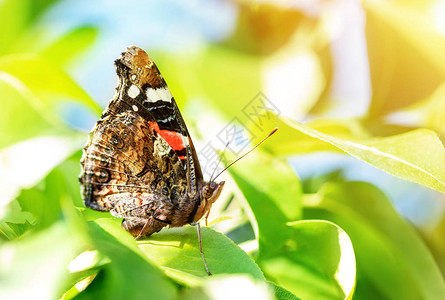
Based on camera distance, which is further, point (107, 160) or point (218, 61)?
point (218, 61)

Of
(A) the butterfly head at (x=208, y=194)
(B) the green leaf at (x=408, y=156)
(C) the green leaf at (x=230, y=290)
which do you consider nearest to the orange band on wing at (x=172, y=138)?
(A) the butterfly head at (x=208, y=194)

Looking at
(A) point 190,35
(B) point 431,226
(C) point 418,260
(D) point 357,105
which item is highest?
(A) point 190,35

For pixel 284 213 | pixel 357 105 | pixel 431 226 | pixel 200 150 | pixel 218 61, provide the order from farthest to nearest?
pixel 218 61 → pixel 357 105 → pixel 431 226 → pixel 200 150 → pixel 284 213

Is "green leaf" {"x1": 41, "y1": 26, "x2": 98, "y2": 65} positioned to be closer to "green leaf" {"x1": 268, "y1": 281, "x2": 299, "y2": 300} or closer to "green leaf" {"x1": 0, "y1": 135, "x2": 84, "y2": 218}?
"green leaf" {"x1": 0, "y1": 135, "x2": 84, "y2": 218}

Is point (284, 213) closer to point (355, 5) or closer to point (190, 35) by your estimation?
point (355, 5)

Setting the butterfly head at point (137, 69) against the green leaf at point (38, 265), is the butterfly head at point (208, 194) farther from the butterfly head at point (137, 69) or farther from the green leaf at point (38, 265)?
the green leaf at point (38, 265)

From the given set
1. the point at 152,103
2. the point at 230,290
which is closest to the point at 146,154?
the point at 152,103

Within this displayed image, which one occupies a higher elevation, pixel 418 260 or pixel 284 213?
Answer: pixel 284 213

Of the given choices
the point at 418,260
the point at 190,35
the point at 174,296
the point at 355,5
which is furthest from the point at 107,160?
the point at 355,5
